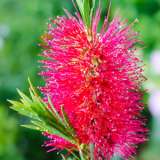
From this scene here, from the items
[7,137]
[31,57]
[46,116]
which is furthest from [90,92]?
[31,57]

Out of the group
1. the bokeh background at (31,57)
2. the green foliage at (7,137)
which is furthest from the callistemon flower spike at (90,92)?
the green foliage at (7,137)

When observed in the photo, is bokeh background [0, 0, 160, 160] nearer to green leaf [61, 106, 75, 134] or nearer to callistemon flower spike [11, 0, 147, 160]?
callistemon flower spike [11, 0, 147, 160]

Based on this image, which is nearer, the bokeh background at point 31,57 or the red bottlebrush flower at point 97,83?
the red bottlebrush flower at point 97,83

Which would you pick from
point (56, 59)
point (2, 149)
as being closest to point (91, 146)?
point (56, 59)

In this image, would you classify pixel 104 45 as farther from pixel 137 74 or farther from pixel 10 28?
pixel 10 28

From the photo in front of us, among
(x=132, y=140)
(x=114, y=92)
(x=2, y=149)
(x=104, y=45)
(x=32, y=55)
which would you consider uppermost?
(x=32, y=55)

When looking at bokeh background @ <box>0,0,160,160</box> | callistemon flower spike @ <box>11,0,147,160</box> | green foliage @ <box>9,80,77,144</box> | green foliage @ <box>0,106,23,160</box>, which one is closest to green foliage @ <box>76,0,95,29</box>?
callistemon flower spike @ <box>11,0,147,160</box>

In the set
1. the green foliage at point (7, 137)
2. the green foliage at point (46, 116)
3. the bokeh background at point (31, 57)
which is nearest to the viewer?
the green foliage at point (46, 116)

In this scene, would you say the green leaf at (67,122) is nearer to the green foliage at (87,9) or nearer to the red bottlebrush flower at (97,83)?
the red bottlebrush flower at (97,83)
